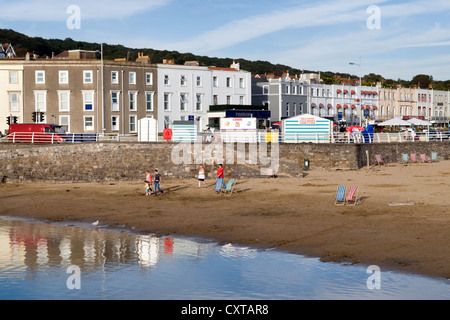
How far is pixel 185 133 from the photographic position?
3959 centimetres

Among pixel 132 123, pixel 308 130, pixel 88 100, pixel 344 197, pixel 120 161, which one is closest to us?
pixel 344 197

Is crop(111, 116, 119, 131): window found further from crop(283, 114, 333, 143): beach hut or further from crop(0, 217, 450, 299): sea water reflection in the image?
crop(0, 217, 450, 299): sea water reflection

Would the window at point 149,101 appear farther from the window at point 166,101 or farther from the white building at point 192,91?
the window at point 166,101

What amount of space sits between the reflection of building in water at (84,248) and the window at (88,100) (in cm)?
3948

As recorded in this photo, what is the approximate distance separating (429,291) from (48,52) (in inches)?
5620

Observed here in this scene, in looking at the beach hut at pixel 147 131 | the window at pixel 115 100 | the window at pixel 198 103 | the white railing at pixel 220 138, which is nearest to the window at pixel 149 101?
the window at pixel 115 100

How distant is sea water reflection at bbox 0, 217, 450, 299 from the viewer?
13.8 m

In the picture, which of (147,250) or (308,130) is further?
(308,130)

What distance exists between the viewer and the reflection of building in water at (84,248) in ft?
56.4

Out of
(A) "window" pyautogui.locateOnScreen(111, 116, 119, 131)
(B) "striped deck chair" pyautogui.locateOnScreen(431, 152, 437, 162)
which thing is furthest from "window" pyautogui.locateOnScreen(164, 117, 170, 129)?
(B) "striped deck chair" pyautogui.locateOnScreen(431, 152, 437, 162)

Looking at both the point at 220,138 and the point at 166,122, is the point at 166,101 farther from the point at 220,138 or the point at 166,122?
the point at 220,138

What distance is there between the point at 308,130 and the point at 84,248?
26.7 m

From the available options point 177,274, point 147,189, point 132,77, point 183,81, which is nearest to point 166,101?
point 183,81

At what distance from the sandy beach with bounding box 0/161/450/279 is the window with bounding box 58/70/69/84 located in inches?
1067
